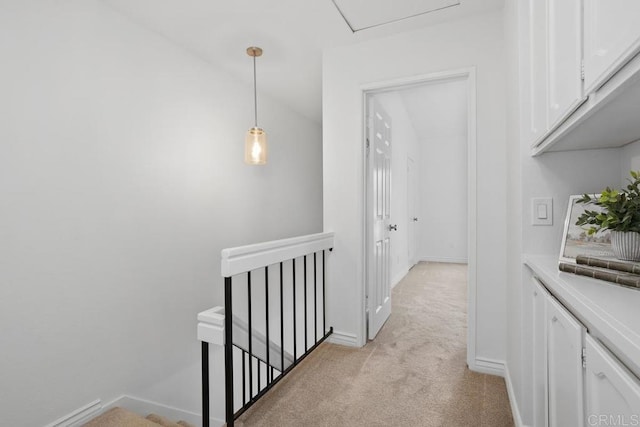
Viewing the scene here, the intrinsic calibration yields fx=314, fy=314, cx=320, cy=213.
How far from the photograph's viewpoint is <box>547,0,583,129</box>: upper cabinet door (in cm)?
88

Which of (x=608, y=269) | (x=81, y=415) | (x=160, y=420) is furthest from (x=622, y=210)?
(x=81, y=415)

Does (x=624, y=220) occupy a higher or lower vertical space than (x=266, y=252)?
higher

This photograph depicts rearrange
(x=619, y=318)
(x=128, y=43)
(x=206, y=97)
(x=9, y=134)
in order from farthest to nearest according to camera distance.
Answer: (x=206, y=97) < (x=128, y=43) < (x=9, y=134) < (x=619, y=318)

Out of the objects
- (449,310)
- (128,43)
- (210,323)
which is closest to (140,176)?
(128,43)

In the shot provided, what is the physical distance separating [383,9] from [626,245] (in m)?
1.92

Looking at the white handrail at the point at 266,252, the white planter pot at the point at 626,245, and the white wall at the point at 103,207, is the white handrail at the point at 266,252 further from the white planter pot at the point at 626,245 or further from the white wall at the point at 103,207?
the white planter pot at the point at 626,245

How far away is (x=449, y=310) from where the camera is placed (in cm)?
338

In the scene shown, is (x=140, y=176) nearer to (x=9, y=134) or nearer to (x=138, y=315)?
(x=9, y=134)

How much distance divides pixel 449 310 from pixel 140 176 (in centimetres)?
321

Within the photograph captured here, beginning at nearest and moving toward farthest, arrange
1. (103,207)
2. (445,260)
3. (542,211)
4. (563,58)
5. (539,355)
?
(563,58), (539,355), (542,211), (103,207), (445,260)

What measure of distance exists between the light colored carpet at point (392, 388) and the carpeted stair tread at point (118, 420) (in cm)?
69

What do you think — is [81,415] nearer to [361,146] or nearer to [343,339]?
[343,339]

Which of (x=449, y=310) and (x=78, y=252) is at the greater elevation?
(x=78, y=252)

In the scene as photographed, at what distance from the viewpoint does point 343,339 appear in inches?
99.7
